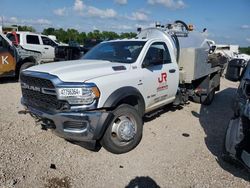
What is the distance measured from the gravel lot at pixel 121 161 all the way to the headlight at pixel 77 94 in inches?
39.6

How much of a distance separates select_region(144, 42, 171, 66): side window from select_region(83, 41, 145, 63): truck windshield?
22 centimetres

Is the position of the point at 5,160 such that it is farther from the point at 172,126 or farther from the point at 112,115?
the point at 172,126

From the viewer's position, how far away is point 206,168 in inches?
170

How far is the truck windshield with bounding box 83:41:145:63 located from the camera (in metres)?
5.41

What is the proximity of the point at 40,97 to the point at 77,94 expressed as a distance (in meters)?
0.75

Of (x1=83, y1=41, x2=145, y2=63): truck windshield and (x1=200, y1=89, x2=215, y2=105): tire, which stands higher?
(x1=83, y1=41, x2=145, y2=63): truck windshield

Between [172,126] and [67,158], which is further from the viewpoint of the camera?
[172,126]

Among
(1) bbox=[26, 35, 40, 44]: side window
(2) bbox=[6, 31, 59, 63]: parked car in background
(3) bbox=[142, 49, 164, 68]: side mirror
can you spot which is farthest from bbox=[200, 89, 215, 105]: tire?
(1) bbox=[26, 35, 40, 44]: side window

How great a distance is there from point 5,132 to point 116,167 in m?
2.50

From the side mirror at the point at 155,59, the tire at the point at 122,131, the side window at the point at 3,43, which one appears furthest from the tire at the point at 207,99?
the side window at the point at 3,43

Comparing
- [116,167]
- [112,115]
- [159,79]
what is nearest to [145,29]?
[159,79]

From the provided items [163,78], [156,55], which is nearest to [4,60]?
[156,55]

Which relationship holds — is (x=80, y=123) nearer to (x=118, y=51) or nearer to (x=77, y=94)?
(x=77, y=94)

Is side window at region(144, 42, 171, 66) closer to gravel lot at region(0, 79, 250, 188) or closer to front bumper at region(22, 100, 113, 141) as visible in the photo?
gravel lot at region(0, 79, 250, 188)
